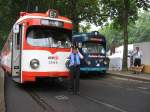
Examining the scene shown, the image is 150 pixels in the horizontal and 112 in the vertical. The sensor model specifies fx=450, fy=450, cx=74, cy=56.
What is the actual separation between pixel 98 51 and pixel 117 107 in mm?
14422

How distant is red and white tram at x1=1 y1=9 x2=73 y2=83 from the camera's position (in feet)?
58.6

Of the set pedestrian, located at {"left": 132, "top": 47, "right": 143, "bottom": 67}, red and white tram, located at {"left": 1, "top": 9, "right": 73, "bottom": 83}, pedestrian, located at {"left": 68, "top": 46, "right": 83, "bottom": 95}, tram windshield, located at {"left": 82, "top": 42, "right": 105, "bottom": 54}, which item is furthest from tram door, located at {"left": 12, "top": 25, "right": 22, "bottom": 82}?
pedestrian, located at {"left": 132, "top": 47, "right": 143, "bottom": 67}

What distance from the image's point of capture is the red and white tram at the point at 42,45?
1788cm

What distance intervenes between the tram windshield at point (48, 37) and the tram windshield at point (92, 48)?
8489 millimetres

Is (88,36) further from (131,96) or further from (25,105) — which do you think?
(25,105)

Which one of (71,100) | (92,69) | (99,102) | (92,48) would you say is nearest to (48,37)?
(71,100)

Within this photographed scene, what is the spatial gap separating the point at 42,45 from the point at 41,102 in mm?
3667

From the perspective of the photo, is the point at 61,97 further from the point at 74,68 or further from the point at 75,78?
the point at 74,68

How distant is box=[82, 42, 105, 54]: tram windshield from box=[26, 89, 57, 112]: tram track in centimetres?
877

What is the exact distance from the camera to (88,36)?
1081 inches

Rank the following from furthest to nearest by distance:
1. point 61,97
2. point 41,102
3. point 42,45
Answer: point 42,45
point 61,97
point 41,102

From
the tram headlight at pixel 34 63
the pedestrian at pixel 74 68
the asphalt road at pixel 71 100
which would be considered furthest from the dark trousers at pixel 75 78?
the tram headlight at pixel 34 63

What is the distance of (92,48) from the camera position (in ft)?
90.9

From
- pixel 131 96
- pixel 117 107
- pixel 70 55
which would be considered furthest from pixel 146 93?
pixel 117 107
